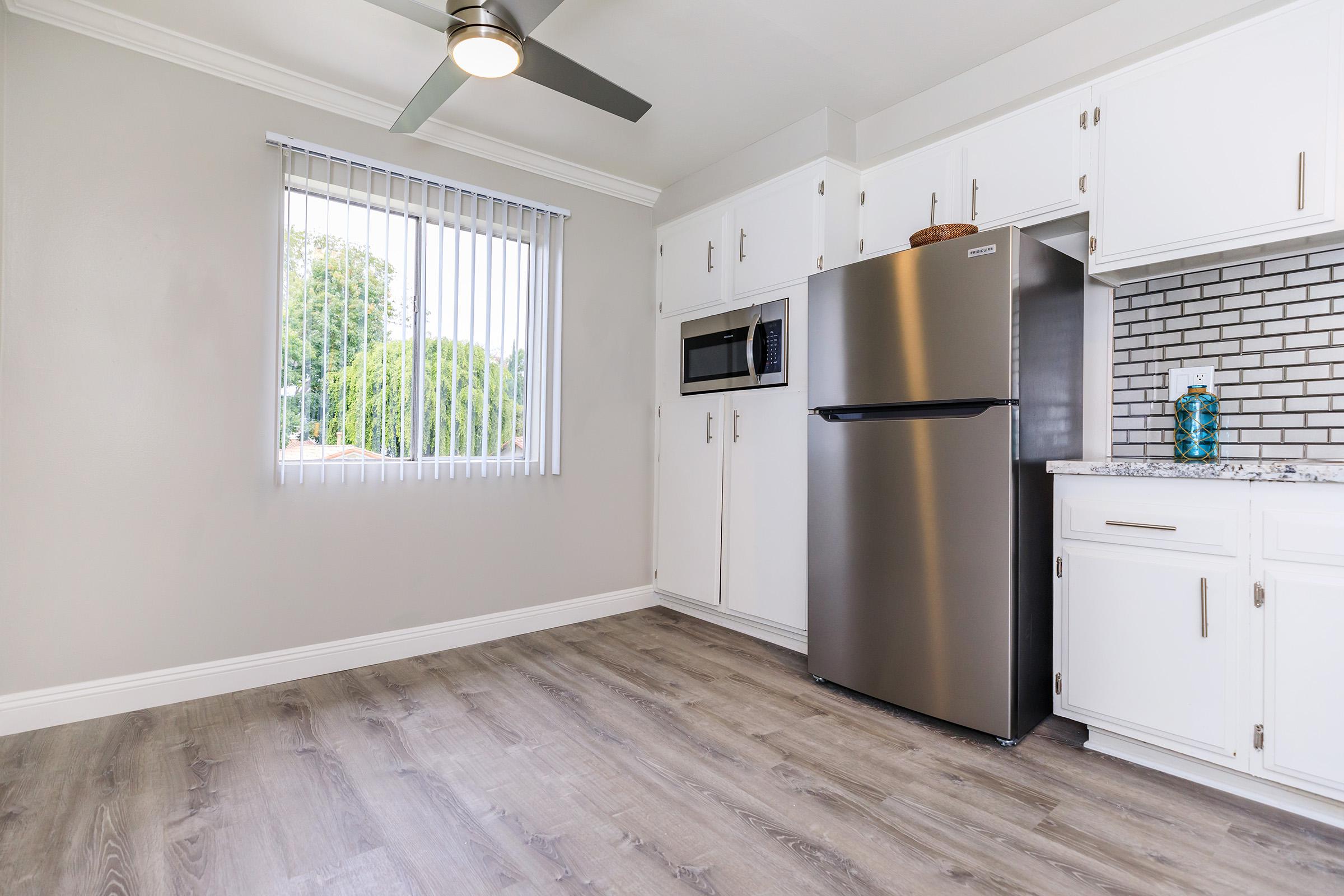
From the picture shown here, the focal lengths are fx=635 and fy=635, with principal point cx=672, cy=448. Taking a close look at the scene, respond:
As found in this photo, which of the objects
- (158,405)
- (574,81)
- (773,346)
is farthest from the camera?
(773,346)

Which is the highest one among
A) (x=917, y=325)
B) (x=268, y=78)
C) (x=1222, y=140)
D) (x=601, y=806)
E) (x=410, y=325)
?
(x=268, y=78)

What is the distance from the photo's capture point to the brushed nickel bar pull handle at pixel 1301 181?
180 cm

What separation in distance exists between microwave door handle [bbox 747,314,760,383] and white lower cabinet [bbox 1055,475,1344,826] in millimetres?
1409

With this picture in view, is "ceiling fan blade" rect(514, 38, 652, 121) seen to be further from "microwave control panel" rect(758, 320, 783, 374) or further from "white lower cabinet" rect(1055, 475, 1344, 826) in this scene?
"white lower cabinet" rect(1055, 475, 1344, 826)

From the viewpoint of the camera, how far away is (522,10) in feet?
5.77

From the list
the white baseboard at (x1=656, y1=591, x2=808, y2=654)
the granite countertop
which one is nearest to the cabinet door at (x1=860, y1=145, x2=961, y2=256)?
the granite countertop

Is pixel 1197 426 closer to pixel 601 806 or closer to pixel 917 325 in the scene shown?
pixel 917 325

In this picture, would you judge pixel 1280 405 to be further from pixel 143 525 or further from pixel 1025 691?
pixel 143 525

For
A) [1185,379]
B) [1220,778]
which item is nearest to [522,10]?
[1185,379]

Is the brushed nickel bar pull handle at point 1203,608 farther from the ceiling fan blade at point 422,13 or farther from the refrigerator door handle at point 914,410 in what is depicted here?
the ceiling fan blade at point 422,13

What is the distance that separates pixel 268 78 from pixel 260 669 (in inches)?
92.7

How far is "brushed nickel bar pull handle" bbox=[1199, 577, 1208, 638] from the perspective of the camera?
176 centimetres

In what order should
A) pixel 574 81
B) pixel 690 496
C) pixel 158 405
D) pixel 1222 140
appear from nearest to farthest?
pixel 1222 140 → pixel 574 81 → pixel 158 405 → pixel 690 496

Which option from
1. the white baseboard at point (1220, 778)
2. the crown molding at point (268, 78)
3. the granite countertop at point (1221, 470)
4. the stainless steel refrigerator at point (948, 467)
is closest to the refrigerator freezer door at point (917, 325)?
the stainless steel refrigerator at point (948, 467)
